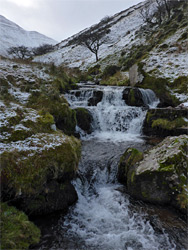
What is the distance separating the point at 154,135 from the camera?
30.8 feet

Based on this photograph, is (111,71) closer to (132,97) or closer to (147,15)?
(132,97)

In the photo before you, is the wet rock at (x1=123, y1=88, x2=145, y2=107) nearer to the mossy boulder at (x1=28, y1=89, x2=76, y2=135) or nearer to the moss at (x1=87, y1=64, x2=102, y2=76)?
the mossy boulder at (x1=28, y1=89, x2=76, y2=135)

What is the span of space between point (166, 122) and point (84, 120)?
528cm

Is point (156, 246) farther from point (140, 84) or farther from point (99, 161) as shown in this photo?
point (140, 84)

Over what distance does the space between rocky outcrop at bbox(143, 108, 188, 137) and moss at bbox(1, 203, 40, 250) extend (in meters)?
8.35

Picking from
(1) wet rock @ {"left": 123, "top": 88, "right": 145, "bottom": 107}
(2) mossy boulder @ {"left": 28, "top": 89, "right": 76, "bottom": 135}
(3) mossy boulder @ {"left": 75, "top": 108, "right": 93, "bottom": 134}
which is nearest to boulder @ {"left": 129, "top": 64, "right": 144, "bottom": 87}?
(1) wet rock @ {"left": 123, "top": 88, "right": 145, "bottom": 107}

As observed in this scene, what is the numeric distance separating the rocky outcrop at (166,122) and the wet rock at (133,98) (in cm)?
272

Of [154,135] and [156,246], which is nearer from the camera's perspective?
[156,246]

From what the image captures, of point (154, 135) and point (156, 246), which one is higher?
point (154, 135)

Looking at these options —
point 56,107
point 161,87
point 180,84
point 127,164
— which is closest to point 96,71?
point 161,87

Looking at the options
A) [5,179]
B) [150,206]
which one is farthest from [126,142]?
[5,179]

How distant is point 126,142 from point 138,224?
5.16 m

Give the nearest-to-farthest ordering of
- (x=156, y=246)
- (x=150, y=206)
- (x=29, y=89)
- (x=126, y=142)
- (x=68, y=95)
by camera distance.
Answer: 1. (x=156, y=246)
2. (x=150, y=206)
3. (x=126, y=142)
4. (x=29, y=89)
5. (x=68, y=95)

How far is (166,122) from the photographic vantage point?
8.98m
